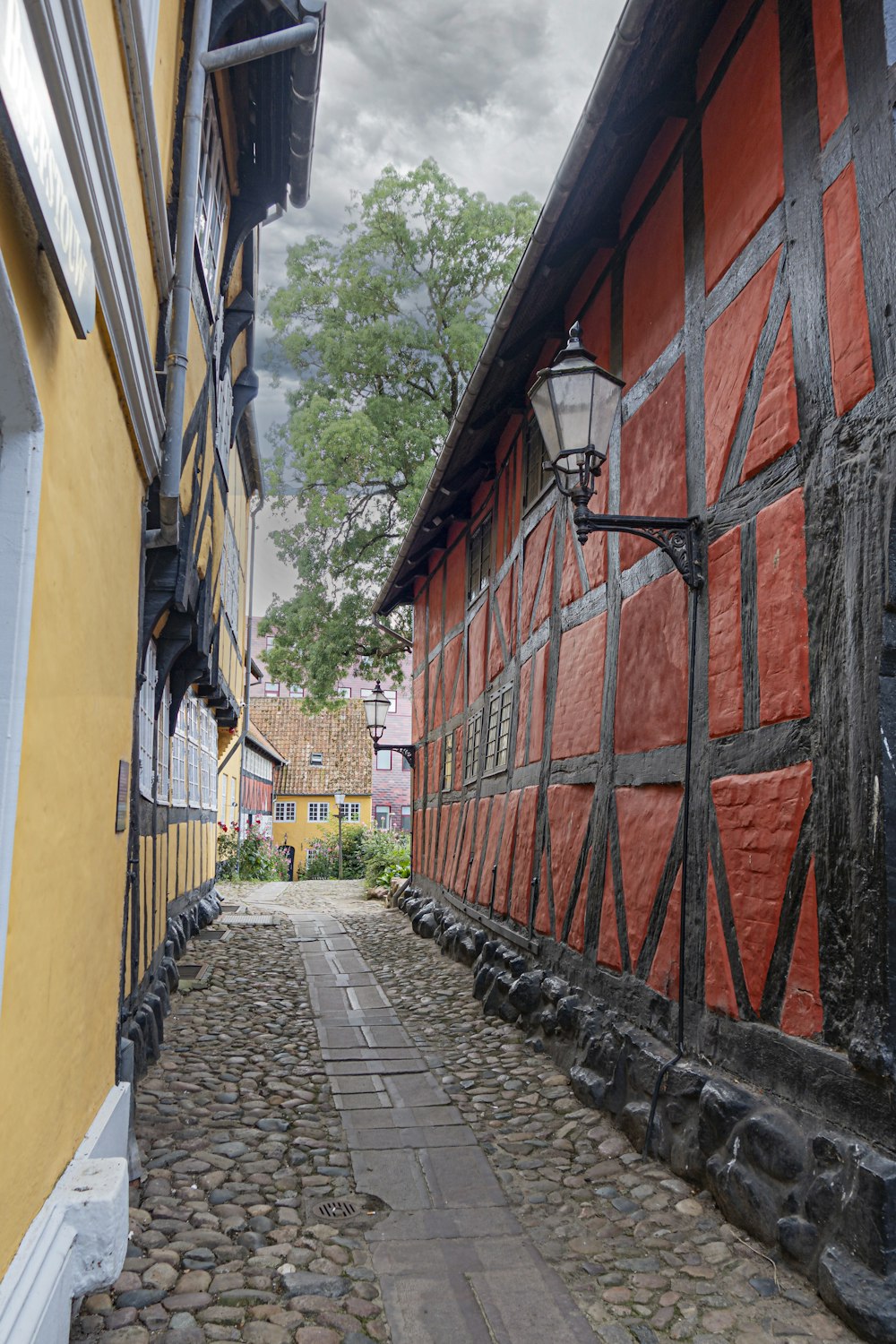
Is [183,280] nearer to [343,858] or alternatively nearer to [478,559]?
[478,559]

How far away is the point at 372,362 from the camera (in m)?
16.7

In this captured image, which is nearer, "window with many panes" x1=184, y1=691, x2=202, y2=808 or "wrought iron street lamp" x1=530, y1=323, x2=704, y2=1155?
"wrought iron street lamp" x1=530, y1=323, x2=704, y2=1155

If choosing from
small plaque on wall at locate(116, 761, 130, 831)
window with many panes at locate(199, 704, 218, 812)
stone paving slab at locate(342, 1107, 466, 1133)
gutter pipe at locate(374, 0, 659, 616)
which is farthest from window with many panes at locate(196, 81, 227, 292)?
window with many panes at locate(199, 704, 218, 812)

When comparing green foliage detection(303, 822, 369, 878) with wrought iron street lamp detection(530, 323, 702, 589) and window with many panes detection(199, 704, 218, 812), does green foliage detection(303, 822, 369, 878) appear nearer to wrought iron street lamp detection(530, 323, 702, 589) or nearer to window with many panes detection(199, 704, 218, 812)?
window with many panes detection(199, 704, 218, 812)

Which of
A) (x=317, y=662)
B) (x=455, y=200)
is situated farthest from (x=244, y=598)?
(x=455, y=200)

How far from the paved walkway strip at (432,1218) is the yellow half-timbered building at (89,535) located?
37.1 inches

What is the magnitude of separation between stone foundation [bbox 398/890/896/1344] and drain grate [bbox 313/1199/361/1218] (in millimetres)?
1269

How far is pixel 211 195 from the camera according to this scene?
662cm

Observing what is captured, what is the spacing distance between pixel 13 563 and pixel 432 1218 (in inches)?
111

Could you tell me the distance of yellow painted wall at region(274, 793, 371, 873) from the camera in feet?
115

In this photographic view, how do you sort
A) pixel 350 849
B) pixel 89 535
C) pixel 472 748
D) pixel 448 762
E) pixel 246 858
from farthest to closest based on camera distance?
pixel 350 849 < pixel 246 858 < pixel 448 762 < pixel 472 748 < pixel 89 535

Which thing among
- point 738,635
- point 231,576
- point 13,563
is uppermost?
point 231,576

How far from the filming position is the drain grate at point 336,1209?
140 inches

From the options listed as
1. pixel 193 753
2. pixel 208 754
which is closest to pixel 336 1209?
pixel 193 753
